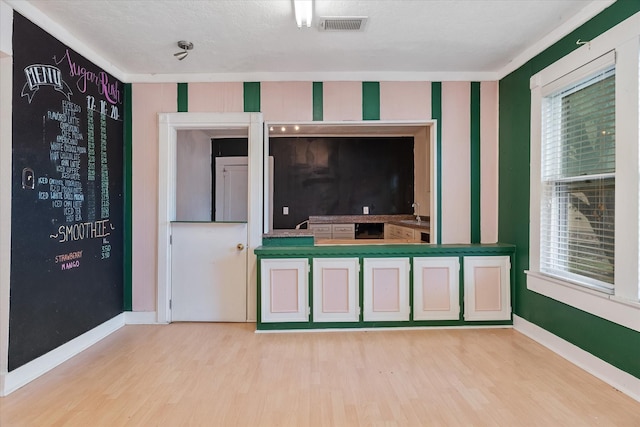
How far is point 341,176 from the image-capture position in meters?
6.45

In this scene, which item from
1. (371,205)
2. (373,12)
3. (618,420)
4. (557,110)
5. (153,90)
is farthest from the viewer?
(371,205)

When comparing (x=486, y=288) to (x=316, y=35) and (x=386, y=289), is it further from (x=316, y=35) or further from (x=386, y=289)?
(x=316, y=35)

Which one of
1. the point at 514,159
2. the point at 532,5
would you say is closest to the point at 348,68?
the point at 532,5

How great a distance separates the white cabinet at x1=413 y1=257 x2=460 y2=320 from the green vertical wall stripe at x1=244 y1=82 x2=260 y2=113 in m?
2.31

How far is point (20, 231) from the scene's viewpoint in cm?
243

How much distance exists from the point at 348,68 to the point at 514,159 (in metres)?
1.90

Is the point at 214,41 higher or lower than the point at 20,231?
higher

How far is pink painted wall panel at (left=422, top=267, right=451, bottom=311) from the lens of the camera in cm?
351

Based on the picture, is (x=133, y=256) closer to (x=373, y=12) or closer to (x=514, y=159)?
(x=373, y=12)

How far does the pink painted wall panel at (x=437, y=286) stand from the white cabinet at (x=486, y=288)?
0.67 feet

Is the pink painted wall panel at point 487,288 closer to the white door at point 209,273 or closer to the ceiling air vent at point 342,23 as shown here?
the white door at point 209,273

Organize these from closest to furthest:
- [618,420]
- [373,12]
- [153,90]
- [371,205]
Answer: [618,420] < [373,12] < [153,90] < [371,205]

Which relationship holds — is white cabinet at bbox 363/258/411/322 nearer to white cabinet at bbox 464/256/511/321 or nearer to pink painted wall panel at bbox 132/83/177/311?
white cabinet at bbox 464/256/511/321

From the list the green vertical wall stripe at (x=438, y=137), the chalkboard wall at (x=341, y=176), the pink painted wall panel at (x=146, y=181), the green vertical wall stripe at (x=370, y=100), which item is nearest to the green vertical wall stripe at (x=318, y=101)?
the green vertical wall stripe at (x=370, y=100)
